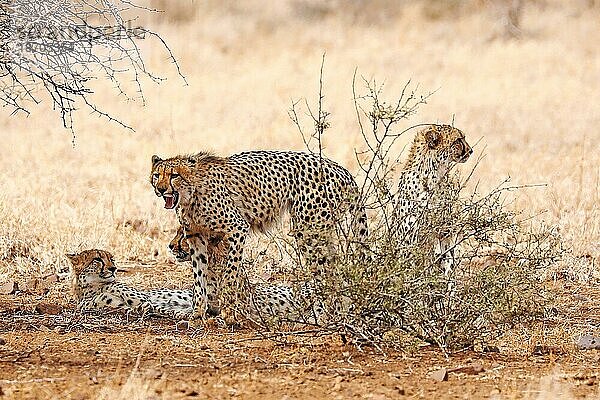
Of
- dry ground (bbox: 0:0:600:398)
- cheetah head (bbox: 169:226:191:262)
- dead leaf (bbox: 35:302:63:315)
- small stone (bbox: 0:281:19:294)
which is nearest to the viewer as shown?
dry ground (bbox: 0:0:600:398)

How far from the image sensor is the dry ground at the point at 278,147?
4.98m

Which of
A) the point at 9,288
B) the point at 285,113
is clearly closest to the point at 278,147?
the point at 285,113

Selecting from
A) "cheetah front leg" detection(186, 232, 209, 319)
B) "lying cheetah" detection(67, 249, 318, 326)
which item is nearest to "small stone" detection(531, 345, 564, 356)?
"lying cheetah" detection(67, 249, 318, 326)

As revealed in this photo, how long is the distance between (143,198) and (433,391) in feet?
21.2

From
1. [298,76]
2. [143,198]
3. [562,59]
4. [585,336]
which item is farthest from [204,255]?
[562,59]

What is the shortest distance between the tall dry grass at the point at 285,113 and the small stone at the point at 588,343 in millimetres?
2843

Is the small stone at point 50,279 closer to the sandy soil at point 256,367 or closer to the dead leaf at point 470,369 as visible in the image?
the sandy soil at point 256,367

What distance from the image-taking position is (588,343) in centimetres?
597

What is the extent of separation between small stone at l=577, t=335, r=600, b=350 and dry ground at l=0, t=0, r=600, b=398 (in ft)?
0.27

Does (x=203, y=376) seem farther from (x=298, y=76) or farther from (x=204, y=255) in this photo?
(x=298, y=76)

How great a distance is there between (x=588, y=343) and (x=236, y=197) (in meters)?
2.36

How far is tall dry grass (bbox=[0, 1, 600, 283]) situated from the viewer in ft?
32.2

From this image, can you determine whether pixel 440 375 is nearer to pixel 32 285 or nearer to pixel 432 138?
pixel 432 138

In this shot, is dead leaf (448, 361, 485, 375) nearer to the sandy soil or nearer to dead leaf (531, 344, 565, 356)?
the sandy soil
